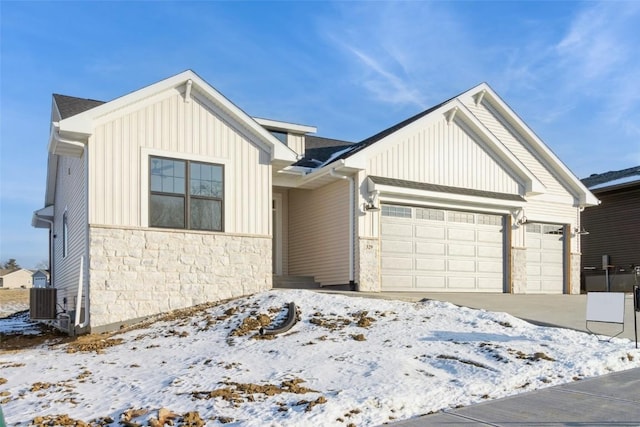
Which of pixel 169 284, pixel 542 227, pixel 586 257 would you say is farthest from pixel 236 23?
pixel 586 257

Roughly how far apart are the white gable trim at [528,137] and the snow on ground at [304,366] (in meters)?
10.6

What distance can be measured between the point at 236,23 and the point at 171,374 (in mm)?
7775

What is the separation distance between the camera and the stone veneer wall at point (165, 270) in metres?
11.9

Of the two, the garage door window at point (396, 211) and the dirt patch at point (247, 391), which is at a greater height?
the garage door window at point (396, 211)

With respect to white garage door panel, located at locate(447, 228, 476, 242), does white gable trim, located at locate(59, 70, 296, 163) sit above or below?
above

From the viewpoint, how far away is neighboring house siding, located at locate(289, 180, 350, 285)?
1534 centimetres

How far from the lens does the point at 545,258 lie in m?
18.8

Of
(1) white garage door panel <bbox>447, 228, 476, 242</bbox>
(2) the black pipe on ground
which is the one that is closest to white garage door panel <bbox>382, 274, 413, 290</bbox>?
(1) white garage door panel <bbox>447, 228, 476, 242</bbox>

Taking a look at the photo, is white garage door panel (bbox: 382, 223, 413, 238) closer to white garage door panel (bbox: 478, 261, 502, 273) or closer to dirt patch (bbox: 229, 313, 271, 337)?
white garage door panel (bbox: 478, 261, 502, 273)

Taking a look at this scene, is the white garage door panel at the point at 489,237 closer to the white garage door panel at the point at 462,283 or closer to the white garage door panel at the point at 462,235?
the white garage door panel at the point at 462,235

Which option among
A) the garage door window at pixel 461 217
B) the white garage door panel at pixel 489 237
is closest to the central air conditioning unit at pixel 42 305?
the garage door window at pixel 461 217

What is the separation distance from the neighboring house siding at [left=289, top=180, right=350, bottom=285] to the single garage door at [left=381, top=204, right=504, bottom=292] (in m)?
1.07

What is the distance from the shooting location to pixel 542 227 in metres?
18.9

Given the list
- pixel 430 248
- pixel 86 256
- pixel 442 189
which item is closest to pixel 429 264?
pixel 430 248
